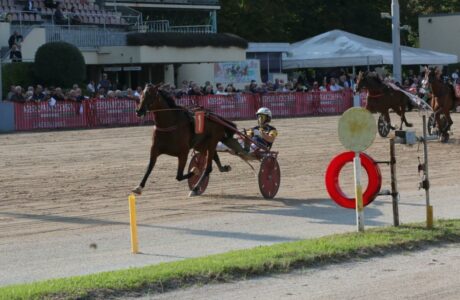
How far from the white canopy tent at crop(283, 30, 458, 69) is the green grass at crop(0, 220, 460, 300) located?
128 feet

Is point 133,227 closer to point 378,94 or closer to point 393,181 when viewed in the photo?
point 393,181

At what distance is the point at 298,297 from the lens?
914cm

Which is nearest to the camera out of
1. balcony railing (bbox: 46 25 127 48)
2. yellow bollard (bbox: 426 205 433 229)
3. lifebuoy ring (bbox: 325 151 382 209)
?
yellow bollard (bbox: 426 205 433 229)

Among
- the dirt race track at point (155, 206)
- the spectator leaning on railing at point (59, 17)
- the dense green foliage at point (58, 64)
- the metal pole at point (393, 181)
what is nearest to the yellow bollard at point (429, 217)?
the metal pole at point (393, 181)

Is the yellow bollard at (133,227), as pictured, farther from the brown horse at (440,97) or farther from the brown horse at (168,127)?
the brown horse at (440,97)

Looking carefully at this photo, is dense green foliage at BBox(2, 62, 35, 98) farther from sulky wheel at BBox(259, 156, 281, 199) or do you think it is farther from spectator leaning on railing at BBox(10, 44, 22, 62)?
sulky wheel at BBox(259, 156, 281, 199)

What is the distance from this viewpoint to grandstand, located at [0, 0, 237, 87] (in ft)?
143

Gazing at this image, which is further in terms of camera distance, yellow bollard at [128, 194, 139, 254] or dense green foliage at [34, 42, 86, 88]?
dense green foliage at [34, 42, 86, 88]

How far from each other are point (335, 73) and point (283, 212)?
4441cm

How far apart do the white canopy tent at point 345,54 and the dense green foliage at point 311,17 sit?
10278 mm

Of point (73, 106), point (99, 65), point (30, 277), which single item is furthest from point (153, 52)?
point (30, 277)

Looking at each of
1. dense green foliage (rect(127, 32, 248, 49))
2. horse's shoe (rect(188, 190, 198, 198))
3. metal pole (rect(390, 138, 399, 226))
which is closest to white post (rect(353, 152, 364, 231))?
metal pole (rect(390, 138, 399, 226))

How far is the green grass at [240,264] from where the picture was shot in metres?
9.06

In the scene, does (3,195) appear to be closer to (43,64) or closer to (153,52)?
(43,64)
